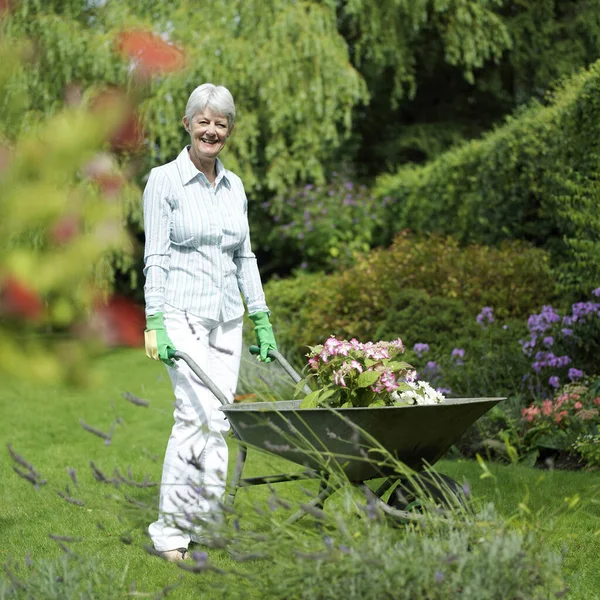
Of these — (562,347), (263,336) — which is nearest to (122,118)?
(263,336)

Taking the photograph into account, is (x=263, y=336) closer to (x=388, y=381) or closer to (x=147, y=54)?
(x=388, y=381)

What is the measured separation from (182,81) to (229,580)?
912 cm

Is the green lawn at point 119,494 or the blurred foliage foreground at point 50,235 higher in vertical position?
the blurred foliage foreground at point 50,235

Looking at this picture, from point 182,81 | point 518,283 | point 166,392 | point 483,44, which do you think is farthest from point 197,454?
point 483,44

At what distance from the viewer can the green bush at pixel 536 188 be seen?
5.84 m

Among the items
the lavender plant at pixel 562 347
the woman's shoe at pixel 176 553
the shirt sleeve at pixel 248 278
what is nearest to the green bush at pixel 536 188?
the lavender plant at pixel 562 347

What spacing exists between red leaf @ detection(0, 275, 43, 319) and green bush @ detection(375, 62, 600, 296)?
454 centimetres

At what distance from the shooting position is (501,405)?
5.59 meters

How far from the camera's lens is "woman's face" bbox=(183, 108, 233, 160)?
3.42 m

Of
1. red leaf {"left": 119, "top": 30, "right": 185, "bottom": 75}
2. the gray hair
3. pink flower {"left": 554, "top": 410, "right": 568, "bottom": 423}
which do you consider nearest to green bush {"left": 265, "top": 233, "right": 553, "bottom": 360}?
pink flower {"left": 554, "top": 410, "right": 568, "bottom": 423}

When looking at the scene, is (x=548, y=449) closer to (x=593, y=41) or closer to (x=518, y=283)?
(x=518, y=283)

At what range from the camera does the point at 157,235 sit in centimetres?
346

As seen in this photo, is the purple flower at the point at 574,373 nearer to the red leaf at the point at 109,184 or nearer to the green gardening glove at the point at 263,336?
the green gardening glove at the point at 263,336

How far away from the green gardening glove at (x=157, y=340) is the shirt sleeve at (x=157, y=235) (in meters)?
0.07
